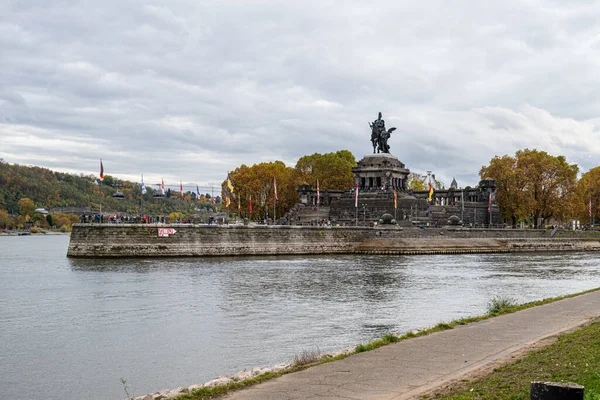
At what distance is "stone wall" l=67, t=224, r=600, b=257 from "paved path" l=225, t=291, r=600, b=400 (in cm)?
4854

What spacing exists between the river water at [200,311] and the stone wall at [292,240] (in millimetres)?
5284

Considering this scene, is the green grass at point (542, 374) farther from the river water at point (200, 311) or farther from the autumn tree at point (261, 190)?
the autumn tree at point (261, 190)

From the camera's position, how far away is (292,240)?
74438 mm

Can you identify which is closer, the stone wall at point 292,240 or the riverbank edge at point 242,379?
the riverbank edge at point 242,379

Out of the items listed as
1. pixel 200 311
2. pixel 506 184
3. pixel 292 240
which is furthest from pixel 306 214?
pixel 200 311

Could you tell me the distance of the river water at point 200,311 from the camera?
2002 centimetres

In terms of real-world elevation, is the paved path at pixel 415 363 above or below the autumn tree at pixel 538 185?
below

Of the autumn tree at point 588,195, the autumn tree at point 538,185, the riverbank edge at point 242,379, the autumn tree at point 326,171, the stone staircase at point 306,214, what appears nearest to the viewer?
the riverbank edge at point 242,379

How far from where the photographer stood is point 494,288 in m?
40.8

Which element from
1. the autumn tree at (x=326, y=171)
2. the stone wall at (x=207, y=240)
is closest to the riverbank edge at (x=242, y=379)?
the stone wall at (x=207, y=240)

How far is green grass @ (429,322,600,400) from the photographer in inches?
436

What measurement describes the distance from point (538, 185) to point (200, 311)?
8732 cm

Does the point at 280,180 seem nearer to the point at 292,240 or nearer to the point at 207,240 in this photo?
the point at 292,240

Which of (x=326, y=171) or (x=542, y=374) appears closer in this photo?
(x=542, y=374)
